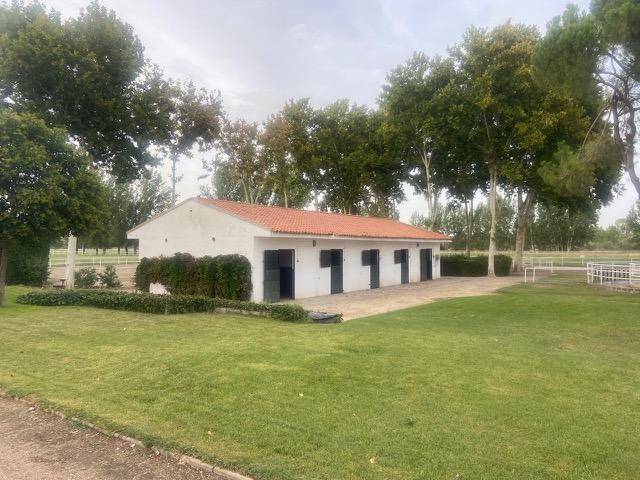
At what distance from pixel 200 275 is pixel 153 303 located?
4.89 meters

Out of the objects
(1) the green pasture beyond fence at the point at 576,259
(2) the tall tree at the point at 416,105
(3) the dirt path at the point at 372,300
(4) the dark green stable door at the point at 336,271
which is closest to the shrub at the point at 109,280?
(3) the dirt path at the point at 372,300

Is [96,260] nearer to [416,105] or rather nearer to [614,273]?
[416,105]

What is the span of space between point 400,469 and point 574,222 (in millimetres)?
→ 83443

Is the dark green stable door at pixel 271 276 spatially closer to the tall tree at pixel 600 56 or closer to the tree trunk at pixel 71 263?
the tree trunk at pixel 71 263

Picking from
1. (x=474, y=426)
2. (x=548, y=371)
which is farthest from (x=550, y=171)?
(x=474, y=426)

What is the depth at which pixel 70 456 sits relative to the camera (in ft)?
14.1

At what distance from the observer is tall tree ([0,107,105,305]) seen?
40.5 ft

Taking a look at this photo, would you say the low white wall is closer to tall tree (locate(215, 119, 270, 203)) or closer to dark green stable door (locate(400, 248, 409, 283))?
dark green stable door (locate(400, 248, 409, 283))

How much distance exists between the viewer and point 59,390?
231 inches

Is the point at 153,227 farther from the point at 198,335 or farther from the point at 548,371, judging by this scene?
the point at 548,371

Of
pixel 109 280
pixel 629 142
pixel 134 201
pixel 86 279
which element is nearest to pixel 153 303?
pixel 109 280

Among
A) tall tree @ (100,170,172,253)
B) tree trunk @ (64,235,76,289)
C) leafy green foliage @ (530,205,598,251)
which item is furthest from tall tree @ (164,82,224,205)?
leafy green foliage @ (530,205,598,251)

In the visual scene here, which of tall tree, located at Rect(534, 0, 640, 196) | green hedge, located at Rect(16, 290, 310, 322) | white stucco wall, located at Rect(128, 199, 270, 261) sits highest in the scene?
tall tree, located at Rect(534, 0, 640, 196)

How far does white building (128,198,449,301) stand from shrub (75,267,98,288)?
3800mm
